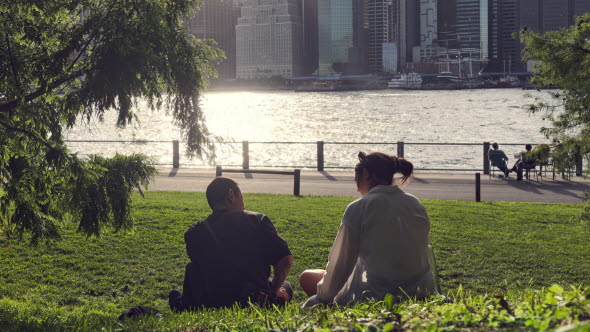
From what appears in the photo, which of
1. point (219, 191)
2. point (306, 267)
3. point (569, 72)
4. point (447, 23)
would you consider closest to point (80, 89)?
point (219, 191)

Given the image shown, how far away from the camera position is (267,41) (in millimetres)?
170750

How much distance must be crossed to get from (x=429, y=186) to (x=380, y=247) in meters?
15.2

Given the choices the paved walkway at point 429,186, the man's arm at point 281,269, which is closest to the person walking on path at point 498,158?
the paved walkway at point 429,186

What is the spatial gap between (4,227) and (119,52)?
2.47m

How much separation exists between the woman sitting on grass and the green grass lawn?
27 centimetres

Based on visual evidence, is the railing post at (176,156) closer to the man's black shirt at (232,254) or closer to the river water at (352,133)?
the river water at (352,133)

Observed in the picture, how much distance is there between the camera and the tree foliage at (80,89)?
7.21 m

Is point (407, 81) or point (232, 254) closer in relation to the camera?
point (232, 254)

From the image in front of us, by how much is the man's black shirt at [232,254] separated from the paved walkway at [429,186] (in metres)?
12.2

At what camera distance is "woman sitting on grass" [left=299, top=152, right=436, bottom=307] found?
184 inches

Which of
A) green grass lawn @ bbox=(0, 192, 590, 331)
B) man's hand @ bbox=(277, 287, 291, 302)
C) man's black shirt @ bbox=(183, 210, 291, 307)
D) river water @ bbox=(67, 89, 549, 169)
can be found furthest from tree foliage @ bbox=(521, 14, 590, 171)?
river water @ bbox=(67, 89, 549, 169)

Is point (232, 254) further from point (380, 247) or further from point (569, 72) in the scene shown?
point (569, 72)

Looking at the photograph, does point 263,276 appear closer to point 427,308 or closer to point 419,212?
point 419,212

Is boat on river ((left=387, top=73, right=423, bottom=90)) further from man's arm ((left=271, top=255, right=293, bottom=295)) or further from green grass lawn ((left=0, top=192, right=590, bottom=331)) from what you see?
man's arm ((left=271, top=255, right=293, bottom=295))
